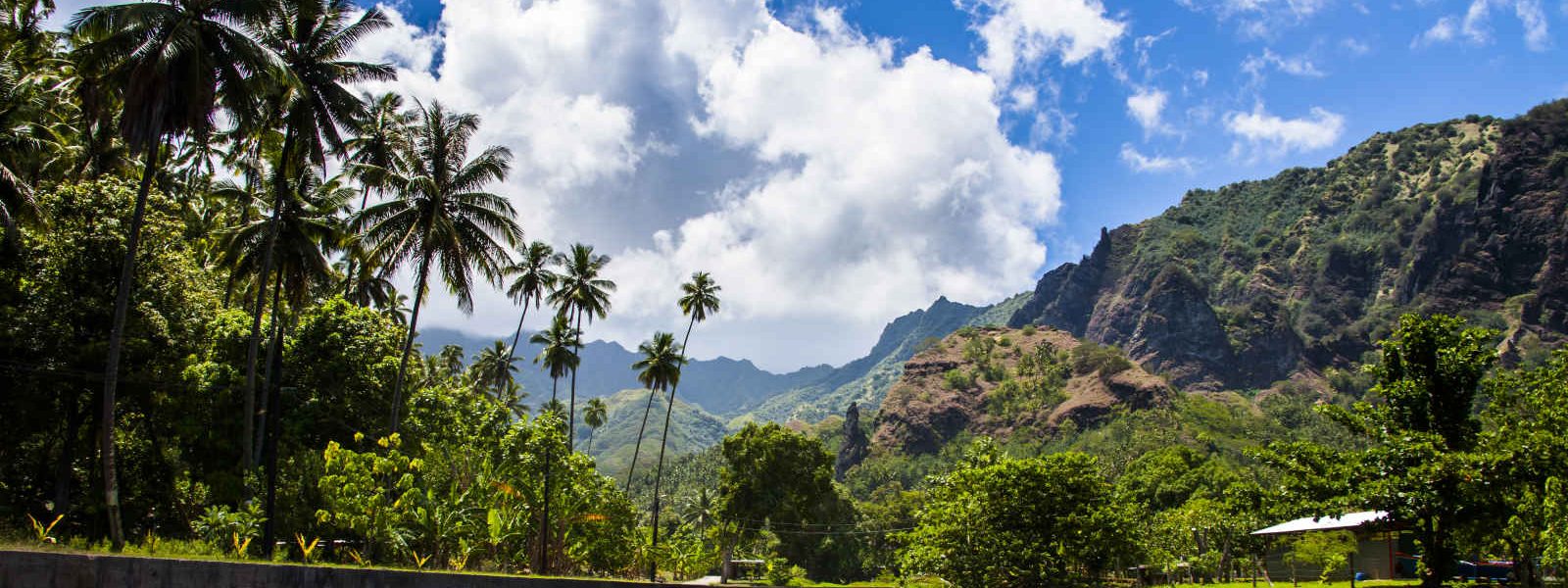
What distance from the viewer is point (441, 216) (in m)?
31.2

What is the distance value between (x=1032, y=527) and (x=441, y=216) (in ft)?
78.5

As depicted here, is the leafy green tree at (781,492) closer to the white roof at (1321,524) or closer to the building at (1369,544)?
the white roof at (1321,524)

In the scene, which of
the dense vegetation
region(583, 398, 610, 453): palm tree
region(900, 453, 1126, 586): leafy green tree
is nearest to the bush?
region(583, 398, 610, 453): palm tree

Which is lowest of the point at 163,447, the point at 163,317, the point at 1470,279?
the point at 163,447

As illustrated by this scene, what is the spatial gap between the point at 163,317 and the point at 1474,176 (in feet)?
800

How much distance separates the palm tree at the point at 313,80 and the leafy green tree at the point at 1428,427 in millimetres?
29101

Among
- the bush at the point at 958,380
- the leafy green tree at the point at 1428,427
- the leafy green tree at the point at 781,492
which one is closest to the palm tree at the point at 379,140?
the leafy green tree at the point at 1428,427

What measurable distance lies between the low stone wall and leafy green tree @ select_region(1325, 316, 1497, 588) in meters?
20.5

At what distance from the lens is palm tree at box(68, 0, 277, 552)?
18.9m

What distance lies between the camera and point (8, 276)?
23297 millimetres

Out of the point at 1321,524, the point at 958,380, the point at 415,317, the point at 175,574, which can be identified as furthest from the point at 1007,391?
the point at 175,574

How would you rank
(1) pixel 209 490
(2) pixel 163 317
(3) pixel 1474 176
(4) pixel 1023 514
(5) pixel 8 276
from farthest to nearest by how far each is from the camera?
(3) pixel 1474 176 < (4) pixel 1023 514 < (1) pixel 209 490 < (2) pixel 163 317 < (5) pixel 8 276

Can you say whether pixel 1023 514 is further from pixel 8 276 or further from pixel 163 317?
pixel 8 276

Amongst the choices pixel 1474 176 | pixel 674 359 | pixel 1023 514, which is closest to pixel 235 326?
pixel 1023 514
